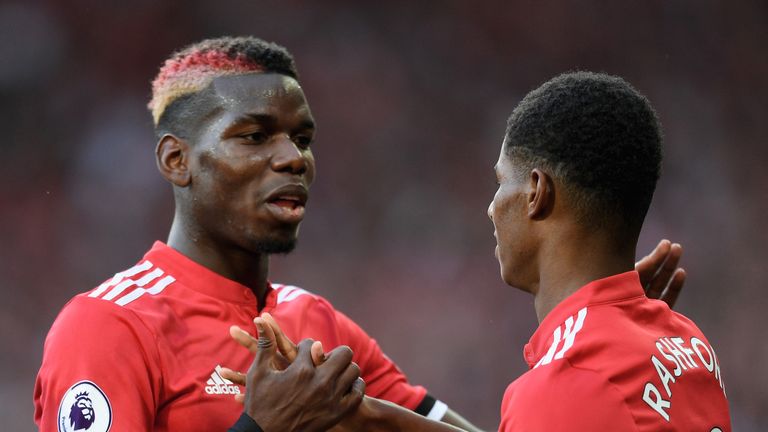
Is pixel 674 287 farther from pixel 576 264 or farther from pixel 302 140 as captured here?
pixel 302 140

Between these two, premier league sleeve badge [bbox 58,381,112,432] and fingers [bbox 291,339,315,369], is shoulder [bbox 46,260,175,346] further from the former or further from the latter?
fingers [bbox 291,339,315,369]

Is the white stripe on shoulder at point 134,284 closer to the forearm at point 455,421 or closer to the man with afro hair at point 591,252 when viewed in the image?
the man with afro hair at point 591,252

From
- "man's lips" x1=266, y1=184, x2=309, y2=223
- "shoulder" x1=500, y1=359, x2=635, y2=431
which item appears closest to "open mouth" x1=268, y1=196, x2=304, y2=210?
"man's lips" x1=266, y1=184, x2=309, y2=223

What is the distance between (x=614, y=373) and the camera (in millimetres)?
1973

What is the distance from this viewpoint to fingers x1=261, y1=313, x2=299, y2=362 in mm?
2322

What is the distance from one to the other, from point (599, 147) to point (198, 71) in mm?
1432

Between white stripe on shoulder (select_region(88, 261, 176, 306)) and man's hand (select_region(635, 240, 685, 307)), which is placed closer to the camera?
white stripe on shoulder (select_region(88, 261, 176, 306))

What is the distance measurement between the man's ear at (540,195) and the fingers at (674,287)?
925mm

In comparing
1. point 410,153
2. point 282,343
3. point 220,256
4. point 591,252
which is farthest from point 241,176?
point 410,153

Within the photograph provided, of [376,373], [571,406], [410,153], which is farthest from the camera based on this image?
[410,153]

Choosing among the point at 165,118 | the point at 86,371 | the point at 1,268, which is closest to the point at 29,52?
the point at 1,268

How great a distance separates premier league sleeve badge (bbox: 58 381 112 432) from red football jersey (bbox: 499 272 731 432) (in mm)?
1004

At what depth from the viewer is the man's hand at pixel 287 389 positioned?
91.0 inches

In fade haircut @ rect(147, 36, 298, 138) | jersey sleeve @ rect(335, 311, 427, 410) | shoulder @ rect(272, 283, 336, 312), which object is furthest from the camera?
jersey sleeve @ rect(335, 311, 427, 410)
